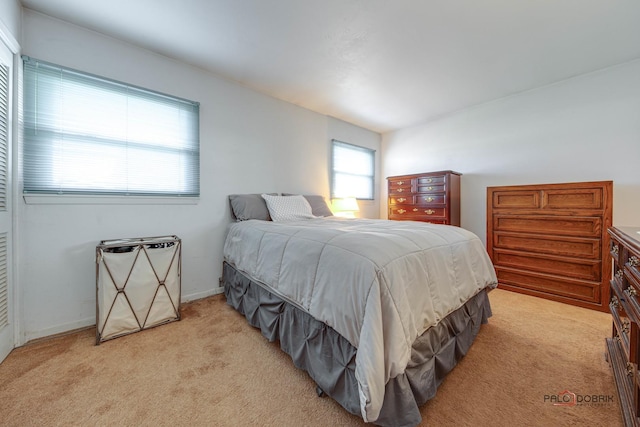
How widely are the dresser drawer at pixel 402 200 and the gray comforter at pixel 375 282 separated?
5.87ft

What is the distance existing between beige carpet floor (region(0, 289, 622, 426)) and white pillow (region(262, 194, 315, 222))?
1.11 meters

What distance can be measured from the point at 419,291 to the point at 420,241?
0.30 m

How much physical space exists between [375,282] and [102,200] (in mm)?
2180

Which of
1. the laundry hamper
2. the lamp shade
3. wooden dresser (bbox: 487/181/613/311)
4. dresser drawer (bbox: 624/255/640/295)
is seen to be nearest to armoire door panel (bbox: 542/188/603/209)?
wooden dresser (bbox: 487/181/613/311)

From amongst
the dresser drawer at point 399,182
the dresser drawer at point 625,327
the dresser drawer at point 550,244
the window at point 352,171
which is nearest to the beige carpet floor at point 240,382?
the dresser drawer at point 625,327

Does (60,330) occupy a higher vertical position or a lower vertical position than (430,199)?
lower

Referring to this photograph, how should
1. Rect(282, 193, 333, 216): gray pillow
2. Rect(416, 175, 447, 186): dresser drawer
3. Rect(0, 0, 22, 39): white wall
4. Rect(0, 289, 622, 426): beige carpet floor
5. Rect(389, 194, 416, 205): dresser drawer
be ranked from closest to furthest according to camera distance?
1. Rect(0, 289, 622, 426): beige carpet floor
2. Rect(0, 0, 22, 39): white wall
3. Rect(282, 193, 333, 216): gray pillow
4. Rect(416, 175, 447, 186): dresser drawer
5. Rect(389, 194, 416, 205): dresser drawer

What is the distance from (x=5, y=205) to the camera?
1.46 meters

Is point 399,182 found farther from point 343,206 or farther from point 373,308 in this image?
point 373,308

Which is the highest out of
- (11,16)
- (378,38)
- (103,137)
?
(378,38)

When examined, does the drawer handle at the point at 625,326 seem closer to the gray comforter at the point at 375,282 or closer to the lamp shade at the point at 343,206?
the gray comforter at the point at 375,282

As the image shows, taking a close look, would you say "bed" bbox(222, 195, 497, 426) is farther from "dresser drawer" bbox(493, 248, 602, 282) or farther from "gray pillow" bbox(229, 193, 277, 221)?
"dresser drawer" bbox(493, 248, 602, 282)

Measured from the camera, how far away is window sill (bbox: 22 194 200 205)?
5.41 feet

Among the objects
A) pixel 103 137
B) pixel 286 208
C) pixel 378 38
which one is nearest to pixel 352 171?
pixel 286 208
